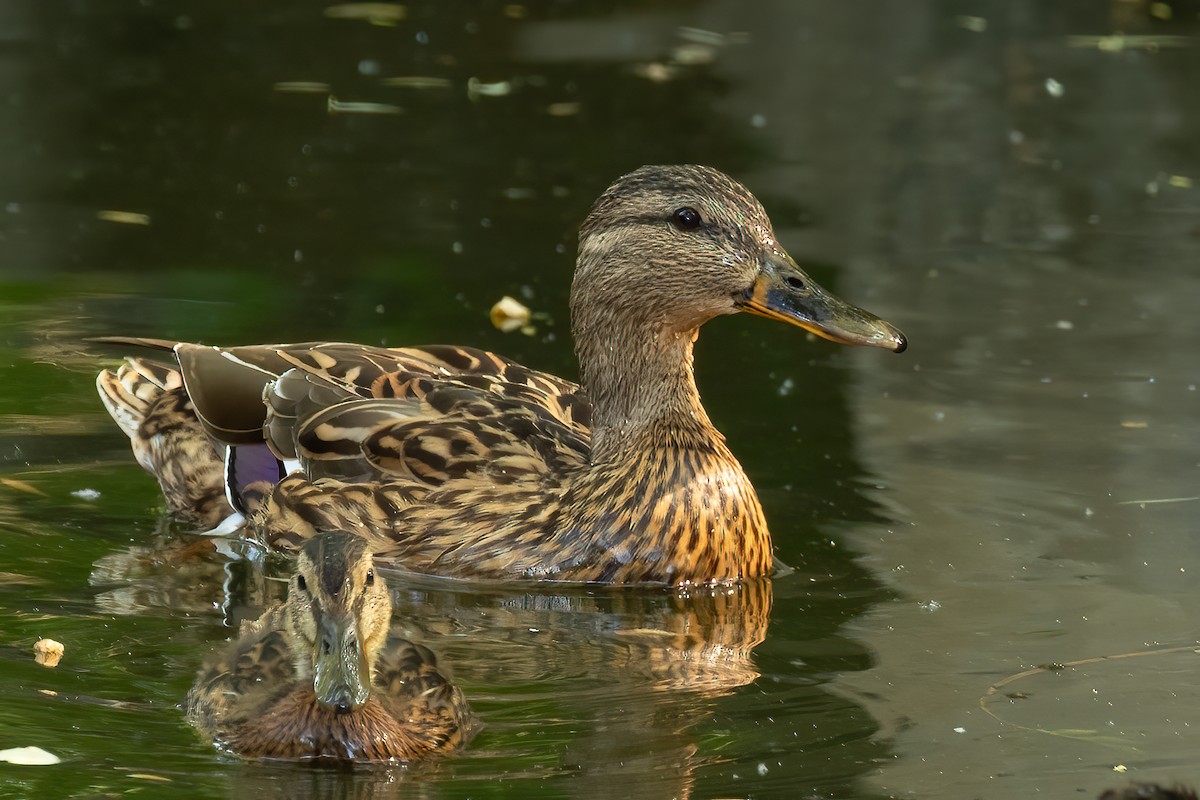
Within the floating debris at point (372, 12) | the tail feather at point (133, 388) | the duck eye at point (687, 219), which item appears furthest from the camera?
the floating debris at point (372, 12)

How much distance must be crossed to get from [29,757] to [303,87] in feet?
26.9

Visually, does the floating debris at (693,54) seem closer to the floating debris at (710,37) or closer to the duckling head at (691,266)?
the floating debris at (710,37)

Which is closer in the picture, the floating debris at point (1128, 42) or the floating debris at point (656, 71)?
the floating debris at point (656, 71)

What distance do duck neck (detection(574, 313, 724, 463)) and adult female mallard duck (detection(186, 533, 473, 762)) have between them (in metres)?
1.60

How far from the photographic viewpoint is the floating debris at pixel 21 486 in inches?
288

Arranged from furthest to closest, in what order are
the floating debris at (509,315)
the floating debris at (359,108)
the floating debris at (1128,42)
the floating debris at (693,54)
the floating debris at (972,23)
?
the floating debris at (972,23) → the floating debris at (1128,42) → the floating debris at (693,54) → the floating debris at (359,108) → the floating debris at (509,315)

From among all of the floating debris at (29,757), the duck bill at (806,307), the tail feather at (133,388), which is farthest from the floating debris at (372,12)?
the floating debris at (29,757)

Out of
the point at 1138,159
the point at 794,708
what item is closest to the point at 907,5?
the point at 1138,159

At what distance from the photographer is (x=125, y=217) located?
10.6m

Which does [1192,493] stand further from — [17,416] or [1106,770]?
[17,416]

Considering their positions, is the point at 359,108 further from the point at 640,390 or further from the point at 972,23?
the point at 640,390

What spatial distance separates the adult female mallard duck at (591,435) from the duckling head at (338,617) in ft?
4.16

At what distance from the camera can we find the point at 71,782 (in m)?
5.20

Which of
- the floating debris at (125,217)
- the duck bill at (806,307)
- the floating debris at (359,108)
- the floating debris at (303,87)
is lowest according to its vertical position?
the floating debris at (125,217)
